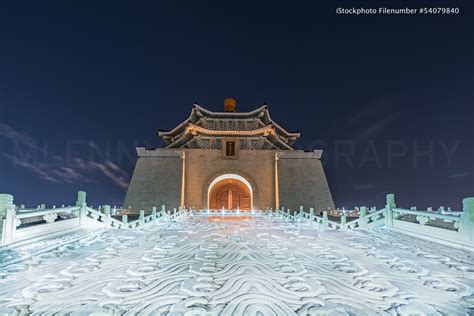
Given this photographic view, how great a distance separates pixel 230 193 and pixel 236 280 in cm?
1975

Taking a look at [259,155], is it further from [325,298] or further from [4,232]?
[325,298]

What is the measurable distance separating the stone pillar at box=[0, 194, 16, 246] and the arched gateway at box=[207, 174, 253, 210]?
1682cm

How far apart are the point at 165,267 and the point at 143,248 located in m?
1.84

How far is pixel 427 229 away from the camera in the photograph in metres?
7.16

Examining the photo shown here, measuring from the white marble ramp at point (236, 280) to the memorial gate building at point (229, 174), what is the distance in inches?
636

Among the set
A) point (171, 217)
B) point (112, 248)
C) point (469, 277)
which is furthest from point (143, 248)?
point (171, 217)

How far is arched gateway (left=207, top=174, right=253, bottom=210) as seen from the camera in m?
22.7

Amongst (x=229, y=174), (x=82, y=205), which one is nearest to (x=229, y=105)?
(x=229, y=174)

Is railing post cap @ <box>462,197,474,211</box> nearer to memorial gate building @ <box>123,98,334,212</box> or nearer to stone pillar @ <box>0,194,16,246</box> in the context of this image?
stone pillar @ <box>0,194,16,246</box>

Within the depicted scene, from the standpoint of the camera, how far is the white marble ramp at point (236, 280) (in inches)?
104

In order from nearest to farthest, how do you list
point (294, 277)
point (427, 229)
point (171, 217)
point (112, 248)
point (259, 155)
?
point (294, 277)
point (112, 248)
point (427, 229)
point (171, 217)
point (259, 155)

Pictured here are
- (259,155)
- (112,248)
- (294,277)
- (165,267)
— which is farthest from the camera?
(259,155)

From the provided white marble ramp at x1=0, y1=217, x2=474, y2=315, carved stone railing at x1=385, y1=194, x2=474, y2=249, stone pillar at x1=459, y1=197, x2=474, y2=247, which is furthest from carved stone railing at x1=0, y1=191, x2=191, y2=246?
stone pillar at x1=459, y1=197, x2=474, y2=247

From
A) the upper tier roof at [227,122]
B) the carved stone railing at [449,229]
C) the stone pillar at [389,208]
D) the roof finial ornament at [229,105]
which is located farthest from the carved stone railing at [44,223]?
the roof finial ornament at [229,105]
